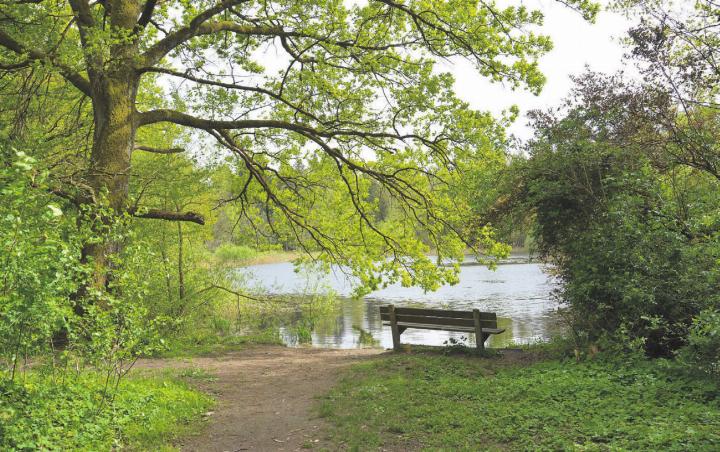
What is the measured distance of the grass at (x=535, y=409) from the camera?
446 cm

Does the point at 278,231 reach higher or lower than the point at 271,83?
lower

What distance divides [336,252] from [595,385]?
4.83 metres

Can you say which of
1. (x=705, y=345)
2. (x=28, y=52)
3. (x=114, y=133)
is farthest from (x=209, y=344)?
(x=705, y=345)

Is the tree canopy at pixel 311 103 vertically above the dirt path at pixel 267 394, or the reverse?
the tree canopy at pixel 311 103

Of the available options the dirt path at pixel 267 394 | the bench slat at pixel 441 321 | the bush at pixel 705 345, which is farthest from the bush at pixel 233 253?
the bush at pixel 705 345

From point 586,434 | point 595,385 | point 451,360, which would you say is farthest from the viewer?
point 451,360

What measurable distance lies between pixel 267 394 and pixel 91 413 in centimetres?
331

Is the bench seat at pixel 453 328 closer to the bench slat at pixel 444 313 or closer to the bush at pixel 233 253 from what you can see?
the bench slat at pixel 444 313

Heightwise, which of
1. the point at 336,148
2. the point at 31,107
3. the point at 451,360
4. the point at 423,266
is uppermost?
the point at 31,107

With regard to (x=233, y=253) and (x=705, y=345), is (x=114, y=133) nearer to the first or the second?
(x=705, y=345)

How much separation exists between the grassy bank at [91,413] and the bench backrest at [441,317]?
4737 millimetres

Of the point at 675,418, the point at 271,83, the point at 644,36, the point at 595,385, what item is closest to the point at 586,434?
the point at 675,418

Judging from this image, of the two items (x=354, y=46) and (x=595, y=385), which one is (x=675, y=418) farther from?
(x=354, y=46)

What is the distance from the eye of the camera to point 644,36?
9.32m
